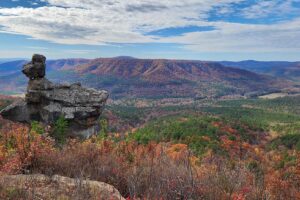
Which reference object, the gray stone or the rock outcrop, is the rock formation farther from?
the rock outcrop

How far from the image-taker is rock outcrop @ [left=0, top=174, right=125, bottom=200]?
5.76 metres

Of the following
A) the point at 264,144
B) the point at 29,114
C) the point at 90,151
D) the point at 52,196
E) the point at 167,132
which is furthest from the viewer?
the point at 264,144

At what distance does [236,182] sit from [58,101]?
50.9 feet

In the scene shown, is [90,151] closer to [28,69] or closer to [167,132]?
[28,69]

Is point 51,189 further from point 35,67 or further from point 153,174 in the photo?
point 35,67

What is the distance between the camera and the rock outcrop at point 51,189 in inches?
227

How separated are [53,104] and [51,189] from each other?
47.5ft

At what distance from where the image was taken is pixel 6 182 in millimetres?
6273

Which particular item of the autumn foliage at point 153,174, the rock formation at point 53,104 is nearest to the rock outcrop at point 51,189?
the autumn foliage at point 153,174

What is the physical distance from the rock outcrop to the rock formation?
12.9 m

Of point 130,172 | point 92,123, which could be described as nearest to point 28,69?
point 92,123

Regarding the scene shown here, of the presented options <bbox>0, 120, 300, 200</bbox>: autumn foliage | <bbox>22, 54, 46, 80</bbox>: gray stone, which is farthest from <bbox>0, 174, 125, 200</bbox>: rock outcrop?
<bbox>22, 54, 46, 80</bbox>: gray stone

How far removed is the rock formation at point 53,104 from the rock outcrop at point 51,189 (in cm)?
1285

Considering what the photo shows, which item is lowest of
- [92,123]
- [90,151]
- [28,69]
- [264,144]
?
[264,144]
